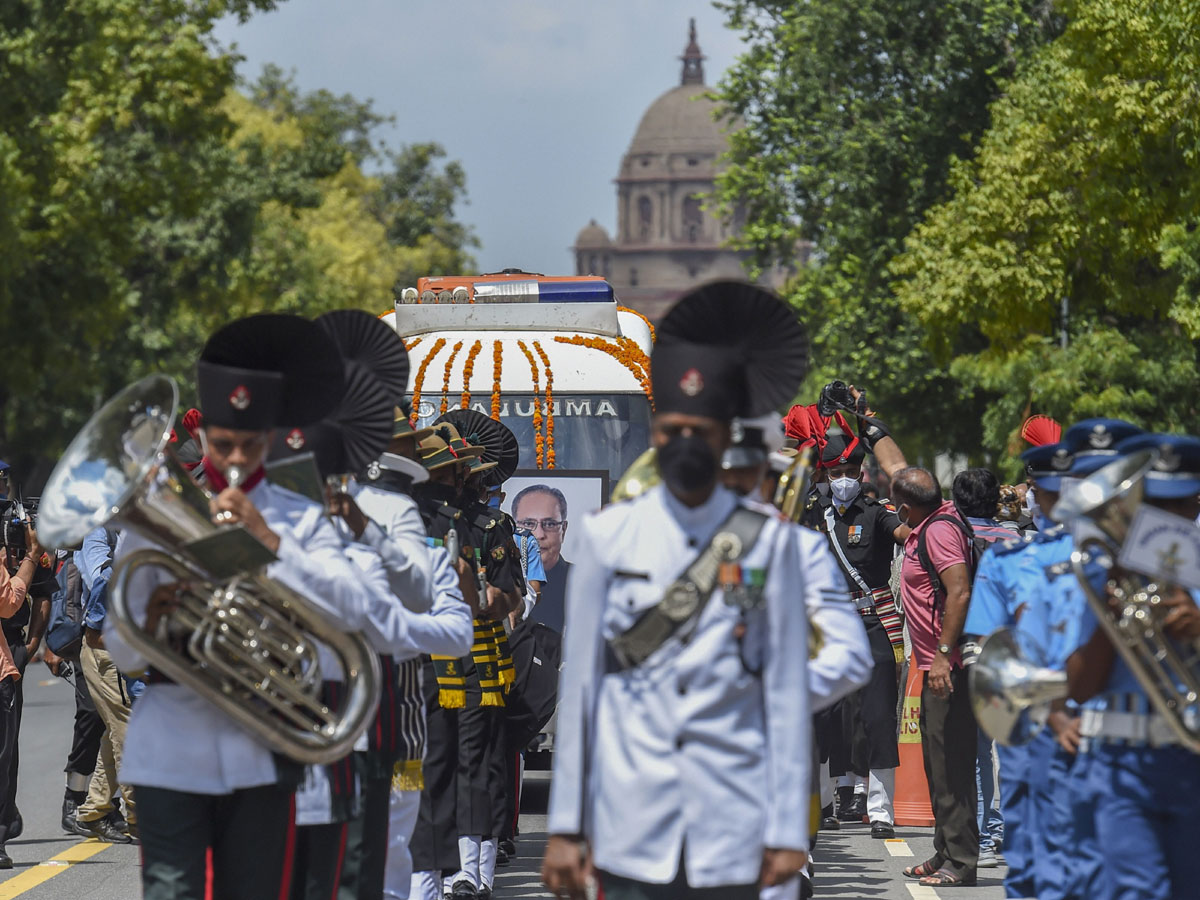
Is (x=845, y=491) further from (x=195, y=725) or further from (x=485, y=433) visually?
(x=195, y=725)

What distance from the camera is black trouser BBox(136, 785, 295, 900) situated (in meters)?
5.35

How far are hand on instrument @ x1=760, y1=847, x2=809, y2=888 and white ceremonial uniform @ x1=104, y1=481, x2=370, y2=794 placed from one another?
1349 mm

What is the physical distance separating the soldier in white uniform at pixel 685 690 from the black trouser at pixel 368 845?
1541 mm

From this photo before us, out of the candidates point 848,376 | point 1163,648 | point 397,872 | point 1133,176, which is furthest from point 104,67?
point 1163,648

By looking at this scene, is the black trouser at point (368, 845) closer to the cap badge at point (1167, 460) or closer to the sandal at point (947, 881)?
the cap badge at point (1167, 460)

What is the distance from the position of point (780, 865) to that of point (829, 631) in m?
0.81

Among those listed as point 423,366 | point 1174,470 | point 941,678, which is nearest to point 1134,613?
point 1174,470

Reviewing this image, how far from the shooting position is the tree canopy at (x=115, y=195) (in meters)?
33.2

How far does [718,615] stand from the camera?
4.85 meters

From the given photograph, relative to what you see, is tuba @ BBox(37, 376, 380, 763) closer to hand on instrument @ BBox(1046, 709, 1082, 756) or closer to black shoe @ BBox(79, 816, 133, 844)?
hand on instrument @ BBox(1046, 709, 1082, 756)

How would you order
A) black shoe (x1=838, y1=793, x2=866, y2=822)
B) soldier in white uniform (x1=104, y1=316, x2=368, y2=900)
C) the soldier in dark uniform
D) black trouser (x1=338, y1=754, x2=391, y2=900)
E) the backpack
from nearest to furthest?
soldier in white uniform (x1=104, y1=316, x2=368, y2=900) < black trouser (x1=338, y1=754, x2=391, y2=900) < the backpack < the soldier in dark uniform < black shoe (x1=838, y1=793, x2=866, y2=822)

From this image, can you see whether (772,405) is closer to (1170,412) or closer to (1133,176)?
(1133,176)

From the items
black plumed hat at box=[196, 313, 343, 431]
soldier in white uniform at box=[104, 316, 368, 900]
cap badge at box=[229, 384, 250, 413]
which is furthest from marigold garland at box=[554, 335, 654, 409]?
cap badge at box=[229, 384, 250, 413]

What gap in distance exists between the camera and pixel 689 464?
4.82m
